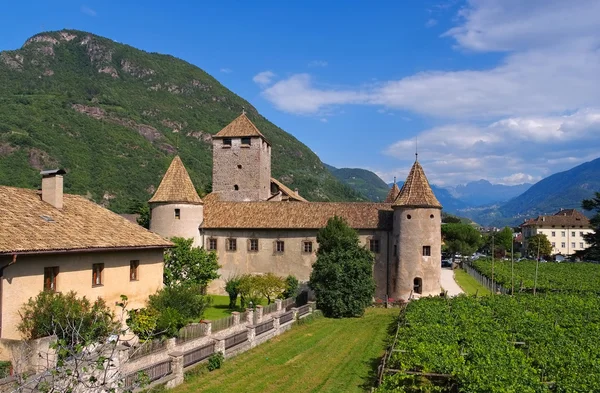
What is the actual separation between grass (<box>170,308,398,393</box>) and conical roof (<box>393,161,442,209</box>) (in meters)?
11.0

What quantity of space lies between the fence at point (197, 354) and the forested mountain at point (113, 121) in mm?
45234

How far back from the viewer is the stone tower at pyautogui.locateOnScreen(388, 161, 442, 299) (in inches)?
1452

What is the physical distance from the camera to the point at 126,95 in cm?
14900

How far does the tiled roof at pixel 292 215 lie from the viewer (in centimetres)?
3894

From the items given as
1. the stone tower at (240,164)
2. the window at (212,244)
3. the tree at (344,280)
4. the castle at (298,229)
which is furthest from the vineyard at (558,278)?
the window at (212,244)

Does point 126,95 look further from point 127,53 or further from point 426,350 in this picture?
point 426,350

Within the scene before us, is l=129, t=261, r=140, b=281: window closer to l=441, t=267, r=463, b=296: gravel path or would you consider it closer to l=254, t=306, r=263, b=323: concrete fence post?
l=254, t=306, r=263, b=323: concrete fence post

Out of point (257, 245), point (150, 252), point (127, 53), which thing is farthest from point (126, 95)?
point (150, 252)

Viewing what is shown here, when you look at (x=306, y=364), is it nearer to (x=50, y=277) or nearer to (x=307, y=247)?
(x=50, y=277)

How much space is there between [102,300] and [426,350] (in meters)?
14.4

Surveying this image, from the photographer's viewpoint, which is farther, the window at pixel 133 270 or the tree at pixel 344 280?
the tree at pixel 344 280

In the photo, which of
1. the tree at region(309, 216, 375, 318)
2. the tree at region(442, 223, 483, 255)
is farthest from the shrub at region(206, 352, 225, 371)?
the tree at region(442, 223, 483, 255)

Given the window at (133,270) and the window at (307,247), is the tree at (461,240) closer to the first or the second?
the window at (307,247)

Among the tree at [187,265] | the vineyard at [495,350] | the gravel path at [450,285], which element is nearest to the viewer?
the vineyard at [495,350]
